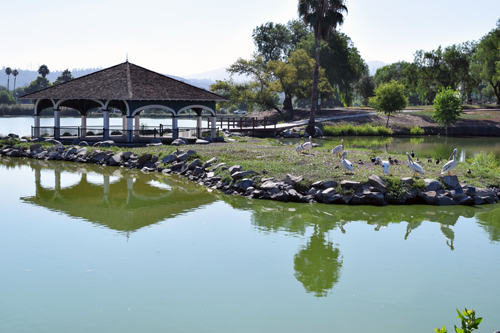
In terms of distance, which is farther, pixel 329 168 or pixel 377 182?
pixel 329 168

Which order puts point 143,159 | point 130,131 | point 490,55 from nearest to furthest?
point 143,159
point 130,131
point 490,55

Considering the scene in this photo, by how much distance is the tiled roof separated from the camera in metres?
33.8

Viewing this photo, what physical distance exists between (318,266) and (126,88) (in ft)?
85.6

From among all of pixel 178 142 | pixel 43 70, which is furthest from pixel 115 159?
pixel 43 70

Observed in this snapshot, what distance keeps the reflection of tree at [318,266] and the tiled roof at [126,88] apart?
918 inches

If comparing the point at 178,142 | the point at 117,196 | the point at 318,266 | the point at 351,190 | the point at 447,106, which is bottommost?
the point at 318,266

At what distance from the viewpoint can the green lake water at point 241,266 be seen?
8656 millimetres

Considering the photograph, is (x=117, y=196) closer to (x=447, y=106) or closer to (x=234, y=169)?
(x=234, y=169)

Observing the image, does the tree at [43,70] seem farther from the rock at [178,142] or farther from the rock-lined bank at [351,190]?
the rock-lined bank at [351,190]

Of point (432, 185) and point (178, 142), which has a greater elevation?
point (178, 142)

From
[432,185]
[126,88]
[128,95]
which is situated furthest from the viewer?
[126,88]

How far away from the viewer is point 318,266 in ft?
37.8

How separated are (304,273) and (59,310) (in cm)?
529

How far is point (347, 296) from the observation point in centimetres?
966
